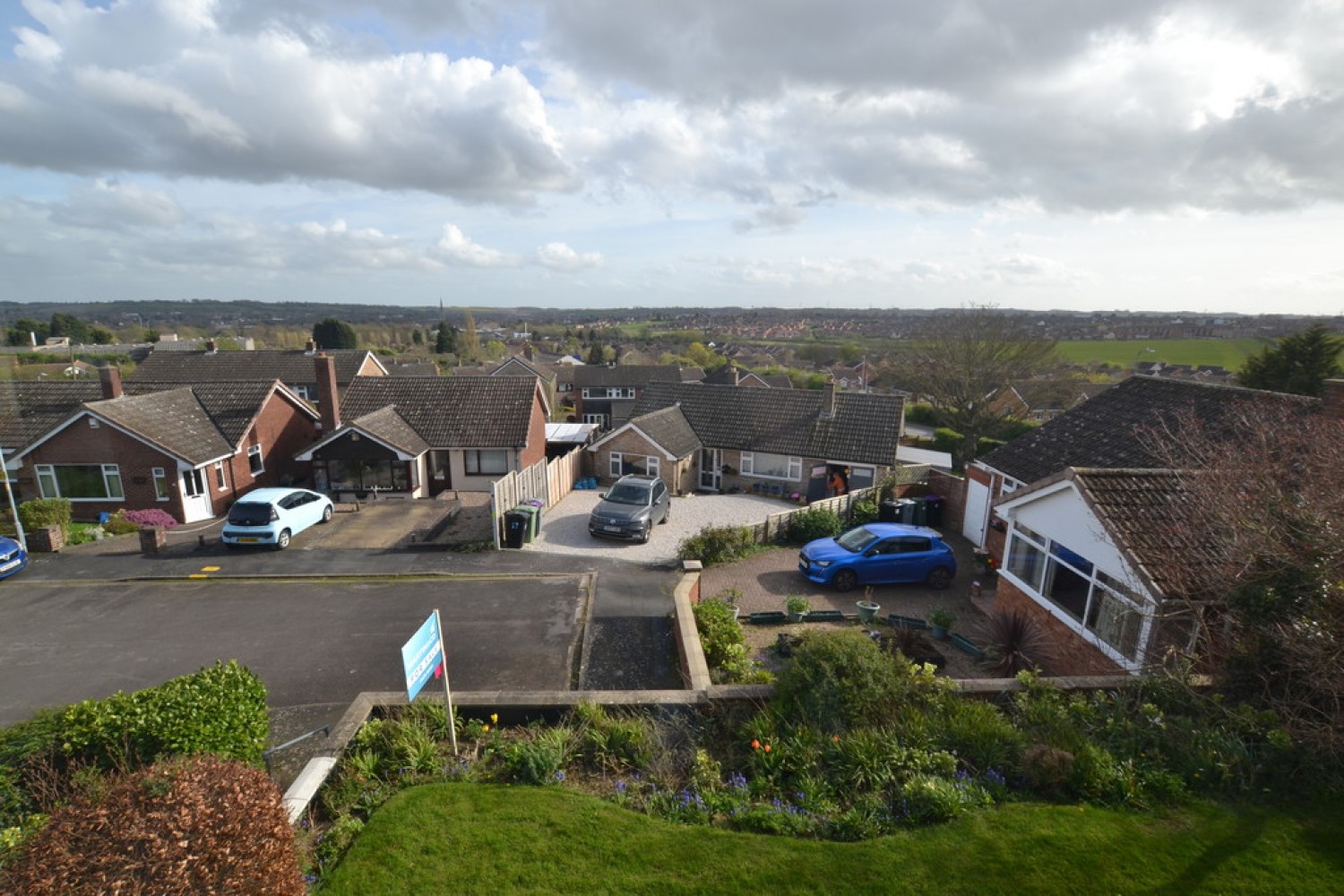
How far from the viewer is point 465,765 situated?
7043 millimetres

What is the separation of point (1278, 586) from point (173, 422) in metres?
29.6

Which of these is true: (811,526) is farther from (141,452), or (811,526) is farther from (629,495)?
(141,452)

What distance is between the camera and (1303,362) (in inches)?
1077

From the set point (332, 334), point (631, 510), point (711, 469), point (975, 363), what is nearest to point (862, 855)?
point (631, 510)

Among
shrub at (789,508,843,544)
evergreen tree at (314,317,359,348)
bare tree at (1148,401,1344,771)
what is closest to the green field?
shrub at (789,508,843,544)

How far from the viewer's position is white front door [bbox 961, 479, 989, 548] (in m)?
21.3

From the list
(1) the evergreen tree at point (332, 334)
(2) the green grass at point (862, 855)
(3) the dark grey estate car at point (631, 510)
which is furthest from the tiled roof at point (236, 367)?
(1) the evergreen tree at point (332, 334)

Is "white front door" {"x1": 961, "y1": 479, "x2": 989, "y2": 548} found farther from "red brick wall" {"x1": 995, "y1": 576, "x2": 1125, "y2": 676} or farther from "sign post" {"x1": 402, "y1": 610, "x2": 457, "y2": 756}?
Answer: "sign post" {"x1": 402, "y1": 610, "x2": 457, "y2": 756}

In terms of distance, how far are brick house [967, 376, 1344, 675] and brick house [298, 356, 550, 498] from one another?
1927cm

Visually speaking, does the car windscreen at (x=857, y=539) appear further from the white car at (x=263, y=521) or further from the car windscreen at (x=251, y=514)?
the car windscreen at (x=251, y=514)

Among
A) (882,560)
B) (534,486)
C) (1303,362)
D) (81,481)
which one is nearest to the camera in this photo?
(882,560)

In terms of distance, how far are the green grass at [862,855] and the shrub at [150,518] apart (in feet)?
66.9

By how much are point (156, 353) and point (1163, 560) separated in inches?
2268

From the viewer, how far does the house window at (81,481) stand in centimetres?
2159
